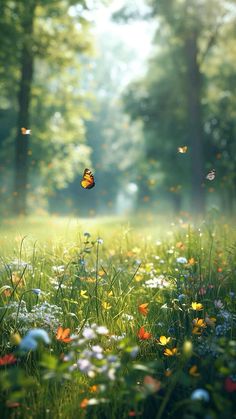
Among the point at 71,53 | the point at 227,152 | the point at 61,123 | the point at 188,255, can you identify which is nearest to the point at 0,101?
the point at 61,123


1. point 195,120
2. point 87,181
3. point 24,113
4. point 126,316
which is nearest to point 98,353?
point 126,316

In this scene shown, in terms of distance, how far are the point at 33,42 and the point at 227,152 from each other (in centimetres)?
1144

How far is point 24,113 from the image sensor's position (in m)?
14.3

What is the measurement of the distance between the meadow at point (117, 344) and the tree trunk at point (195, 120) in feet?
35.7

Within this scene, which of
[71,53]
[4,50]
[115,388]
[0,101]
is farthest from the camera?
[0,101]

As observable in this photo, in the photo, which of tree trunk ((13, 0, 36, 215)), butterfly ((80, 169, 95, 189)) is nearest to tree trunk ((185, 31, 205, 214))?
tree trunk ((13, 0, 36, 215))

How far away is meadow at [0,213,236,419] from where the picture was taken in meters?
1.73

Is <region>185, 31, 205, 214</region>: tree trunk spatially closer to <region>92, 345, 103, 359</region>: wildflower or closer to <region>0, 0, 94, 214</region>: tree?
<region>0, 0, 94, 214</region>: tree

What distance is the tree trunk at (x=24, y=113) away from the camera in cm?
1297

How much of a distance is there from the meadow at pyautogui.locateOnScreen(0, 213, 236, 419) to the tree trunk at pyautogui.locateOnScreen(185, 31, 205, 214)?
10891 millimetres

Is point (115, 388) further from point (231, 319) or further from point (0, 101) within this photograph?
point (0, 101)

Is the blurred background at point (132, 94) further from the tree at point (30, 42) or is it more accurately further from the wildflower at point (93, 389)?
the wildflower at point (93, 389)

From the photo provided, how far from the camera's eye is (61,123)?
18750 mm

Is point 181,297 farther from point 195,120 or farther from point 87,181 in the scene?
point 195,120
